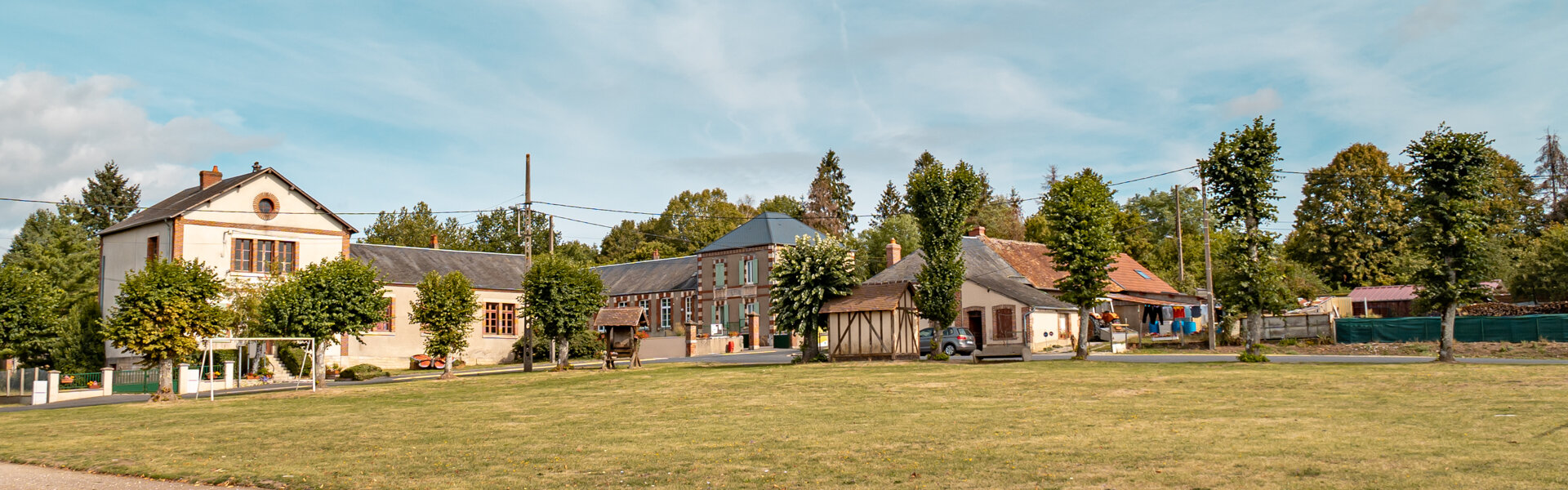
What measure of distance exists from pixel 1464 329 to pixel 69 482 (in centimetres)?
4060

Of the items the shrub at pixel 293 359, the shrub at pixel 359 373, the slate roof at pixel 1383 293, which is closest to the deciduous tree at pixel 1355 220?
the slate roof at pixel 1383 293

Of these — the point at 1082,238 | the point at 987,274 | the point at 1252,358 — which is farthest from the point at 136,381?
the point at 987,274

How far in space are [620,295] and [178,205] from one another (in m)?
31.2

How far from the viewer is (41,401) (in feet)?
92.3

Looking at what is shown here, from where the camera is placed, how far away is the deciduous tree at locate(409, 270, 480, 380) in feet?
111

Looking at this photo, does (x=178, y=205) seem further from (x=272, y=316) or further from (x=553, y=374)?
(x=553, y=374)

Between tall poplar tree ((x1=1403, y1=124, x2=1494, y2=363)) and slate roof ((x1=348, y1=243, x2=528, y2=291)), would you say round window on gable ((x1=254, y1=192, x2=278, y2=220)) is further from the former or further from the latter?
tall poplar tree ((x1=1403, y1=124, x2=1494, y2=363))

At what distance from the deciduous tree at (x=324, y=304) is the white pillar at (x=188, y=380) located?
3.31 metres

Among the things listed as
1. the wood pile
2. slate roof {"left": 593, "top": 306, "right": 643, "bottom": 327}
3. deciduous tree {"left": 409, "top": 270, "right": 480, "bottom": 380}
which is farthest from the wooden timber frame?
the wood pile

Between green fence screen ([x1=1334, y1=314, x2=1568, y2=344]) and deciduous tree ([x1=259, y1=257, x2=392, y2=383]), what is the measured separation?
35.1 m

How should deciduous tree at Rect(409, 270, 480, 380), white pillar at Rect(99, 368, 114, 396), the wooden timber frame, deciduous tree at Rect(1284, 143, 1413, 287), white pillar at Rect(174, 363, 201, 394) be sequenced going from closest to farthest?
1. white pillar at Rect(174, 363, 201, 394)
2. white pillar at Rect(99, 368, 114, 396)
3. deciduous tree at Rect(409, 270, 480, 380)
4. the wooden timber frame
5. deciduous tree at Rect(1284, 143, 1413, 287)

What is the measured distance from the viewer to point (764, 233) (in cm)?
6038

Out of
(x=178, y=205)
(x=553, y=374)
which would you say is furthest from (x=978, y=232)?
(x=178, y=205)

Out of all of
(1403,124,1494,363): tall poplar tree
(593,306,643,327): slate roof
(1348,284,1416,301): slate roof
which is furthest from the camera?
(1348,284,1416,301): slate roof
